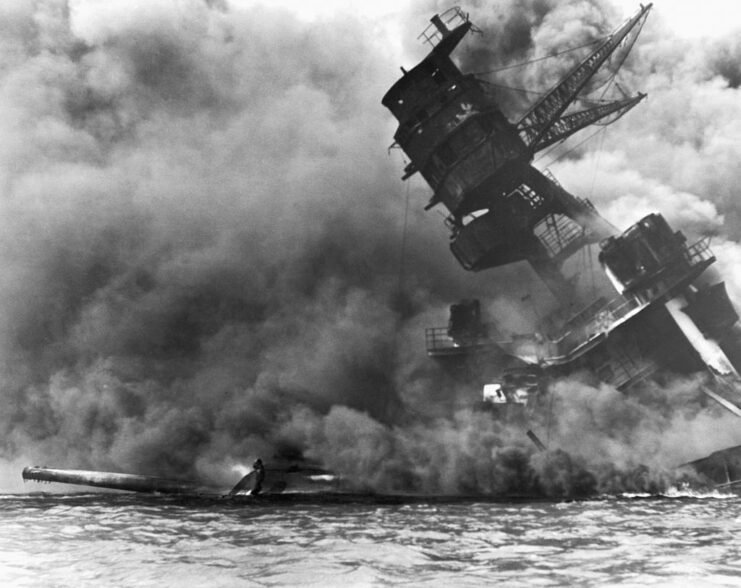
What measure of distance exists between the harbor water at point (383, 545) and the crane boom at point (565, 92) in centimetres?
1717

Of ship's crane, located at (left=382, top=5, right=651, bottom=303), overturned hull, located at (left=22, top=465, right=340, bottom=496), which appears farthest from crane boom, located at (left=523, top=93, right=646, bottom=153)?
overturned hull, located at (left=22, top=465, right=340, bottom=496)

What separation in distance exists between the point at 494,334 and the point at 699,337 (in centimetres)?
889

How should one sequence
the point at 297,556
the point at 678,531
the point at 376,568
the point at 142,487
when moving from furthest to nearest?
the point at 142,487, the point at 678,531, the point at 297,556, the point at 376,568

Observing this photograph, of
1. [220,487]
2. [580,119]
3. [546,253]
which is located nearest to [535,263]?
[546,253]

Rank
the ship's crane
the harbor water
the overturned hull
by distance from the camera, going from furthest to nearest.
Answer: the ship's crane, the overturned hull, the harbor water

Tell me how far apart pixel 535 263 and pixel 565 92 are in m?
8.09

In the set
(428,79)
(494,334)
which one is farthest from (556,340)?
(428,79)

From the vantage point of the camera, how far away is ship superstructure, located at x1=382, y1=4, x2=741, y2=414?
23.6 m

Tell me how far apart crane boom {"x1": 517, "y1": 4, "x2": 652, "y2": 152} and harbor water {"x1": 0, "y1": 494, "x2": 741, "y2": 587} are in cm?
1717

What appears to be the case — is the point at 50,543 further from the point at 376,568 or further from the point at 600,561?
the point at 600,561

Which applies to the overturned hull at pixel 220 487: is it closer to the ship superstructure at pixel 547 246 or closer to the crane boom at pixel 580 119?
the ship superstructure at pixel 547 246

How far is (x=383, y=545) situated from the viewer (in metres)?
9.75

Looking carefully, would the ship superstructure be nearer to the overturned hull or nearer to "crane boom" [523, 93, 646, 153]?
"crane boom" [523, 93, 646, 153]

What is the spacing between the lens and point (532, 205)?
29078 mm
